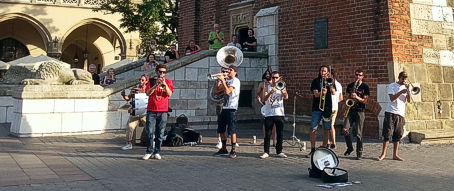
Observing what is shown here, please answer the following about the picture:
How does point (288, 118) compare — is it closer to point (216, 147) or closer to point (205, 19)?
point (216, 147)

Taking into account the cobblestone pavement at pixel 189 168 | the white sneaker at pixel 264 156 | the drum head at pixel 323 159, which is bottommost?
the cobblestone pavement at pixel 189 168

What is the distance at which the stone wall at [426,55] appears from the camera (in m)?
10.8

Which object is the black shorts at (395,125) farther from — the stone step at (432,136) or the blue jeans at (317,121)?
the stone step at (432,136)

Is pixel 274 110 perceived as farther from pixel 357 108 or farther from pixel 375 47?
pixel 375 47

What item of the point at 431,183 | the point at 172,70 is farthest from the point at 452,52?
the point at 172,70

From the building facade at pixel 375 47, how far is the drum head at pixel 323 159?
5.02 m

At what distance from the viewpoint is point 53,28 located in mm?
29703

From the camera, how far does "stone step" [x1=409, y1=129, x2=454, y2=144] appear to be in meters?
10.4

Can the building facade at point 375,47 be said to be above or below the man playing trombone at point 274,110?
above

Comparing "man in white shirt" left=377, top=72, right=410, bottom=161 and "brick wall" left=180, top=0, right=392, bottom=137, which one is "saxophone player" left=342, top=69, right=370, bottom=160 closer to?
"man in white shirt" left=377, top=72, right=410, bottom=161

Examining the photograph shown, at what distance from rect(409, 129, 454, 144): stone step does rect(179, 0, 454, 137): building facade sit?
8.5 inches

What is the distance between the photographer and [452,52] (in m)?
11.9

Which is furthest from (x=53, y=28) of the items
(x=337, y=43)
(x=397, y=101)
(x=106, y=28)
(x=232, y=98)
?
(x=397, y=101)

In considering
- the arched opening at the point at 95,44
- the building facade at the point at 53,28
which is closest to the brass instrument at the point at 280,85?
the building facade at the point at 53,28
